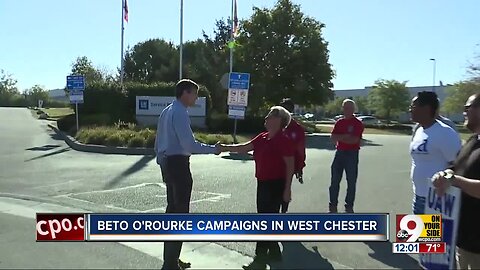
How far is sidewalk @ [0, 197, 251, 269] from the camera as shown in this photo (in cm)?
541

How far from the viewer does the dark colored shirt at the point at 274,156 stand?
557 centimetres

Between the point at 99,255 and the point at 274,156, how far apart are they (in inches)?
93.1

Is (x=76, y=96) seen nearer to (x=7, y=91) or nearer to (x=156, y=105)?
(x=156, y=105)

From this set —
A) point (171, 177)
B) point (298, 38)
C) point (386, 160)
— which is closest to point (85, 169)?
point (171, 177)

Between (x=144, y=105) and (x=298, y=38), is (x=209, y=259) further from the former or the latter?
(x=298, y=38)

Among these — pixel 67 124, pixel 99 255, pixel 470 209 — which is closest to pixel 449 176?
pixel 470 209

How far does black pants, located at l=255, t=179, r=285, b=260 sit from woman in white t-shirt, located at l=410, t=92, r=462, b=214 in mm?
1643

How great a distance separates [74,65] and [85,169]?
201 feet

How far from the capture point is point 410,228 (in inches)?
164

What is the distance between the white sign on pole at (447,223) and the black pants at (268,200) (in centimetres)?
218

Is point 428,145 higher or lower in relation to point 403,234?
higher

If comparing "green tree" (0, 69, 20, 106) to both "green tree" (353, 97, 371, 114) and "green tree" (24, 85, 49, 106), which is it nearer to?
"green tree" (24, 85, 49, 106)

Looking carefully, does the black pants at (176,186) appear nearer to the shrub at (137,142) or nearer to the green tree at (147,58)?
the shrub at (137,142)

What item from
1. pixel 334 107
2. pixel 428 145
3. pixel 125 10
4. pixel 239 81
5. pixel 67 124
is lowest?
pixel 67 124
